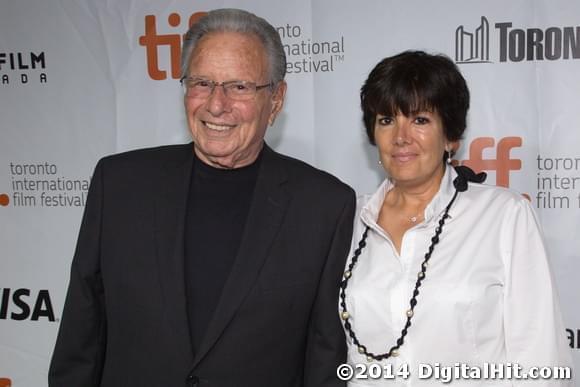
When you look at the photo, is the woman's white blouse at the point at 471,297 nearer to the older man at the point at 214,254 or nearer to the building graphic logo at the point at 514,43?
the older man at the point at 214,254

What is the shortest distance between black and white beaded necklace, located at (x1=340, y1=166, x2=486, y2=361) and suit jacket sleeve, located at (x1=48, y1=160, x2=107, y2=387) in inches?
28.7

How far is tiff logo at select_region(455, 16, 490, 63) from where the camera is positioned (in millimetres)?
A: 2145

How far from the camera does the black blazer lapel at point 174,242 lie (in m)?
1.46

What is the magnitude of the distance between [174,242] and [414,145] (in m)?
0.75

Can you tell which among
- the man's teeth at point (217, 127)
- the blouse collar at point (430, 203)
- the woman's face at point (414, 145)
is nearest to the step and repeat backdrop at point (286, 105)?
the blouse collar at point (430, 203)

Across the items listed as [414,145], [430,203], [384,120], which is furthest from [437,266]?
[384,120]

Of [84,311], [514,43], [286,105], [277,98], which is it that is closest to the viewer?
[84,311]

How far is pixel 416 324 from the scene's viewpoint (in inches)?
61.9

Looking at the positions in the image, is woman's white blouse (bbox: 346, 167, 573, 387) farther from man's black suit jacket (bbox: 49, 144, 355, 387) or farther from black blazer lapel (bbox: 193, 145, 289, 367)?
black blazer lapel (bbox: 193, 145, 289, 367)

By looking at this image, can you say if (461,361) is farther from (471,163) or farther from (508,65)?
(508,65)

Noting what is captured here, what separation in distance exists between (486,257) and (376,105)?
1.82 ft

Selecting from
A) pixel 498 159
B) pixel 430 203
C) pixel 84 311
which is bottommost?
pixel 84 311

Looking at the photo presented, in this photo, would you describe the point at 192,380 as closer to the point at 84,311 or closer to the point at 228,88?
the point at 84,311

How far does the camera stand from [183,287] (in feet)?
4.83
